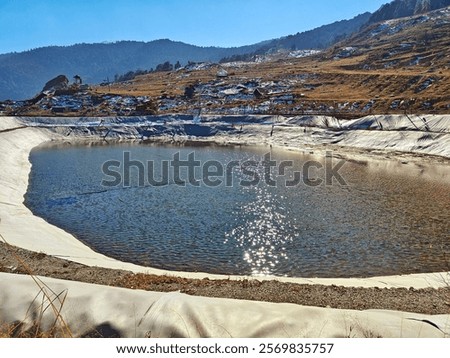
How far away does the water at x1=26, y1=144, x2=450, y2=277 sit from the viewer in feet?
78.6

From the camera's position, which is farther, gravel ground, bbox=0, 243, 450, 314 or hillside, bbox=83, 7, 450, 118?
hillside, bbox=83, 7, 450, 118

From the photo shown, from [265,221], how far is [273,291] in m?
15.7

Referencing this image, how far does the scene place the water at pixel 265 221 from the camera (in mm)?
23969

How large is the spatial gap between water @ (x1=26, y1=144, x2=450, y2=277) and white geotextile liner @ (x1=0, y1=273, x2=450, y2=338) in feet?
14.5

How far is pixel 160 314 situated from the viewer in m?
8.91

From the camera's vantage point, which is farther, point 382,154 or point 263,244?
point 382,154

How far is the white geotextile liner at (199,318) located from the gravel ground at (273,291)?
5046mm

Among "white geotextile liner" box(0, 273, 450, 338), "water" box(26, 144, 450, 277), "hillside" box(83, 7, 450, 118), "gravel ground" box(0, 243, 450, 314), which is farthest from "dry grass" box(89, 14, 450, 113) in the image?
"white geotextile liner" box(0, 273, 450, 338)

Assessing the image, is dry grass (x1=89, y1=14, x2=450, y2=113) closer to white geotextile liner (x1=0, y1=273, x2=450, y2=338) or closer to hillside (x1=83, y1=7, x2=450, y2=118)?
hillside (x1=83, y1=7, x2=450, y2=118)

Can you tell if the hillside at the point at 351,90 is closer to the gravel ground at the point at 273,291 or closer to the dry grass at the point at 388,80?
the dry grass at the point at 388,80

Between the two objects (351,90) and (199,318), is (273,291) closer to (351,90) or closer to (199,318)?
(199,318)
